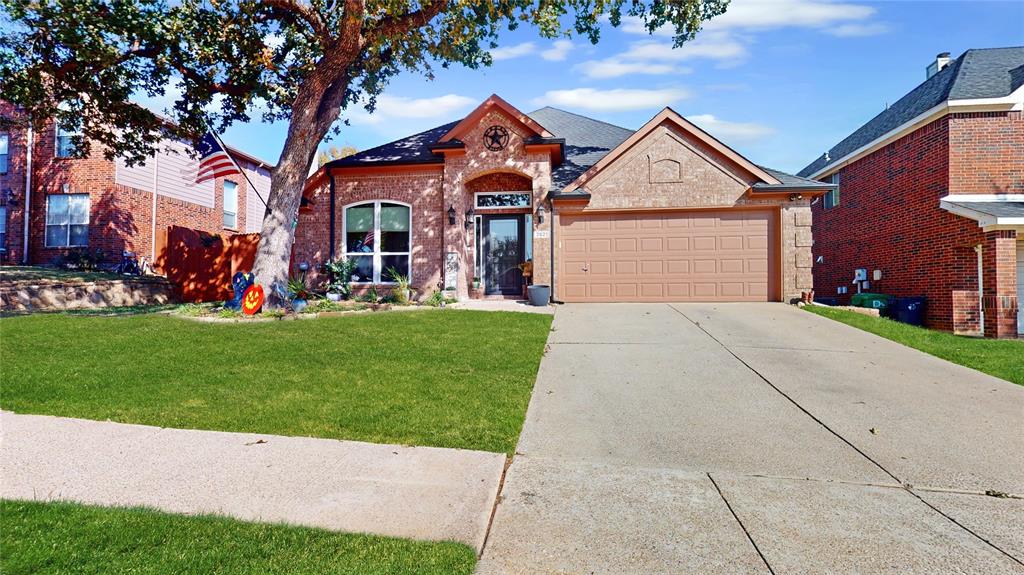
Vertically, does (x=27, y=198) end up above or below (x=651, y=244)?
above

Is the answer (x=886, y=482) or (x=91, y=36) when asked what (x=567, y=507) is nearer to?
(x=886, y=482)

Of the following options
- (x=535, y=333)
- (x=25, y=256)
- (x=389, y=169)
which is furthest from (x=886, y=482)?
(x=25, y=256)

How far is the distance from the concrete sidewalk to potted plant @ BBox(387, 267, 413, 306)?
847cm

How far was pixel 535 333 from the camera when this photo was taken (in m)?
8.70

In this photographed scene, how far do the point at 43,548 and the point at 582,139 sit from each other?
52.2 feet

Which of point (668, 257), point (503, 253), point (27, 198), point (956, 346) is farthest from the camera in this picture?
point (27, 198)

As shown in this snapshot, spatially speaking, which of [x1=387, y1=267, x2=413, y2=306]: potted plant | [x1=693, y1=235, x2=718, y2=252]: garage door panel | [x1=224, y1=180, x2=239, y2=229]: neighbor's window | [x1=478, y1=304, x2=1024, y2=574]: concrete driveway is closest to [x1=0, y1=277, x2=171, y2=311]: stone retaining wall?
[x1=387, y1=267, x2=413, y2=306]: potted plant

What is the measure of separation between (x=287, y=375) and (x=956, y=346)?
11.3m

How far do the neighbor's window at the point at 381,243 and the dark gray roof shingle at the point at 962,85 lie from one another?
14.1 meters

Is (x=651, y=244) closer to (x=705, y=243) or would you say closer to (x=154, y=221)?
(x=705, y=243)

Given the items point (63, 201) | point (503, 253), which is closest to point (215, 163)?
point (503, 253)

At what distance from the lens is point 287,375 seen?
5.91m

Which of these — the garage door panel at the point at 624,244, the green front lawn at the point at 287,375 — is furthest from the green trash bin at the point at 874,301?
the green front lawn at the point at 287,375

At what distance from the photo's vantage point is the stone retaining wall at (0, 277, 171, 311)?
487 inches
